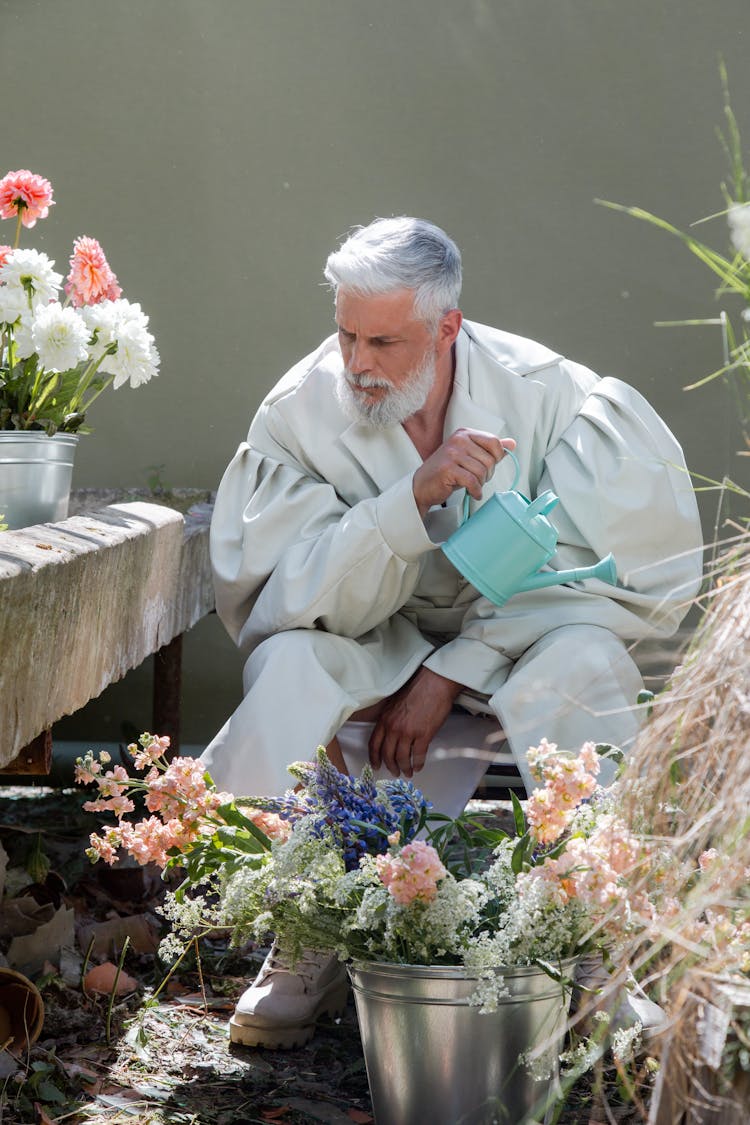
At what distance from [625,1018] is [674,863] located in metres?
0.82

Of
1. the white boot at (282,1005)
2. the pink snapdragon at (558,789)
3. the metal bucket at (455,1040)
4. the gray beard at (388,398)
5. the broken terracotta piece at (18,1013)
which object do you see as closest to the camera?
the pink snapdragon at (558,789)

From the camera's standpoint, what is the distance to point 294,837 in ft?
6.30

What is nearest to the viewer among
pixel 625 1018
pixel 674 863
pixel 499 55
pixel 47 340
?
pixel 674 863

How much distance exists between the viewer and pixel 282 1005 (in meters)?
2.49

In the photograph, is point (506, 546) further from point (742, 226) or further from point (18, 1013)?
point (742, 226)

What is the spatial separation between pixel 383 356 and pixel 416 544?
16.3 inches

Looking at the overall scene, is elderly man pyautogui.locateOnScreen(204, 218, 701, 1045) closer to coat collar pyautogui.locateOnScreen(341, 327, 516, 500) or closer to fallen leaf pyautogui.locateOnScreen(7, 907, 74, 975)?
coat collar pyautogui.locateOnScreen(341, 327, 516, 500)

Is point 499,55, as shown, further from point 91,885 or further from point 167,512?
point 91,885

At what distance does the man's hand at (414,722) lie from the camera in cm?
284

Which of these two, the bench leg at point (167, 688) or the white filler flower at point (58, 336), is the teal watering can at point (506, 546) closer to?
the white filler flower at point (58, 336)

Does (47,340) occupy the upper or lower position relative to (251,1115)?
upper

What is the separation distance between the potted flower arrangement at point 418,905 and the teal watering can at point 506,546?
2.21 feet

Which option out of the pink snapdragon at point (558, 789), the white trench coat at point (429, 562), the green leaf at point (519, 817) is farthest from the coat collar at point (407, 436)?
the pink snapdragon at point (558, 789)

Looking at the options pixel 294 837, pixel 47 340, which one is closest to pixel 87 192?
pixel 47 340
